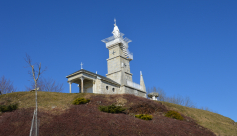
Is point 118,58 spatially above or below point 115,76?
above

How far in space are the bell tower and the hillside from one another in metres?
12.9

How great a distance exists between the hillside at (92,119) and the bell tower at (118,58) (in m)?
12.9

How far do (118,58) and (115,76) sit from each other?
3.73 metres

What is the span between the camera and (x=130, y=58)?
5169 cm

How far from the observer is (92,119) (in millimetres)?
23172

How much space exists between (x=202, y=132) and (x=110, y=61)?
2719 centimetres

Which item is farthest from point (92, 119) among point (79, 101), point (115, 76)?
point (115, 76)

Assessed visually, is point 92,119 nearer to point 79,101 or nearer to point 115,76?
point 79,101

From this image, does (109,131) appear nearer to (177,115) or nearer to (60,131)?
(60,131)

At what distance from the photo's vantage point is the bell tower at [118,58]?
47.4 m

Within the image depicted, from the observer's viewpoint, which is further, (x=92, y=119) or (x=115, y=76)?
(x=115, y=76)

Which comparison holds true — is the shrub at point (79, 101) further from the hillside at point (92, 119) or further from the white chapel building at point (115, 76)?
the white chapel building at point (115, 76)

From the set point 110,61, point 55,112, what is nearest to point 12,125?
point 55,112

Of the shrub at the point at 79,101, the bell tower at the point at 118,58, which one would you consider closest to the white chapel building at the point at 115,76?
the bell tower at the point at 118,58
